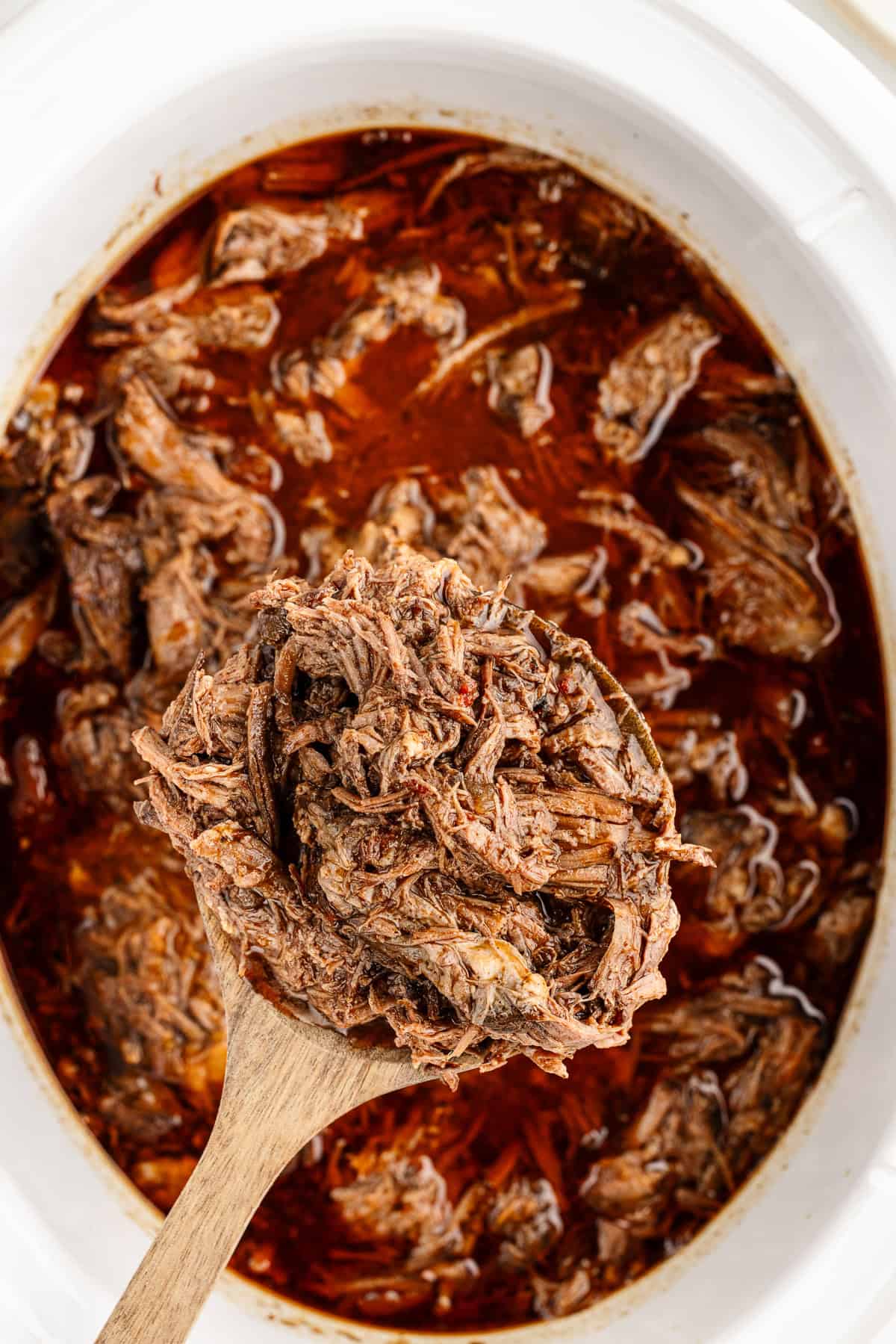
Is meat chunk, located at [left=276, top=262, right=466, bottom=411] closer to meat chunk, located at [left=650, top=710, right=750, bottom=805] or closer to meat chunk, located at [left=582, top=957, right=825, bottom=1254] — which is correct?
meat chunk, located at [left=650, top=710, right=750, bottom=805]

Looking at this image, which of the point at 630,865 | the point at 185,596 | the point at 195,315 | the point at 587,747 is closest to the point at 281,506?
the point at 185,596

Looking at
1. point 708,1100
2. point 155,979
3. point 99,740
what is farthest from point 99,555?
point 708,1100

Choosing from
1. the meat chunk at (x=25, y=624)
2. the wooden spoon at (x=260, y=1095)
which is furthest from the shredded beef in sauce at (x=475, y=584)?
the wooden spoon at (x=260, y=1095)

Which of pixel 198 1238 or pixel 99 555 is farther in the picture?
pixel 99 555

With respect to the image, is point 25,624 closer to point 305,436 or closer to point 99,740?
point 99,740

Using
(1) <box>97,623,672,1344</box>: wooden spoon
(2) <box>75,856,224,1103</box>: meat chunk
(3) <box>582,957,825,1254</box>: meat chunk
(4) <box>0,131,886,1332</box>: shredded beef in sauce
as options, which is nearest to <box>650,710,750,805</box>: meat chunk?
(4) <box>0,131,886,1332</box>: shredded beef in sauce
